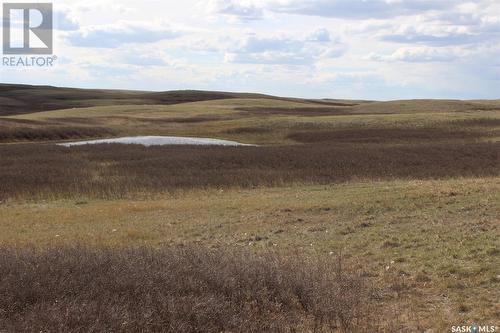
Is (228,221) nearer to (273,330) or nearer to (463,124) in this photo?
(273,330)

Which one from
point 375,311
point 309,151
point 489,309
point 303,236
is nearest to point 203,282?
point 375,311

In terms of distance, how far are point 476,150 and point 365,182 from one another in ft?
52.2

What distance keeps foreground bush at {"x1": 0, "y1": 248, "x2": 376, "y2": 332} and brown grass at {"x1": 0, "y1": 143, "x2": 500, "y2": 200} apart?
18.4 m

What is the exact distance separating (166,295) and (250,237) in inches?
301

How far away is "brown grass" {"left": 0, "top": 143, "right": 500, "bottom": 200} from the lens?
28906 millimetres

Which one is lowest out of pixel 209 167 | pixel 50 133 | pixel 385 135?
pixel 50 133

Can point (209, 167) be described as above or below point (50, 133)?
above

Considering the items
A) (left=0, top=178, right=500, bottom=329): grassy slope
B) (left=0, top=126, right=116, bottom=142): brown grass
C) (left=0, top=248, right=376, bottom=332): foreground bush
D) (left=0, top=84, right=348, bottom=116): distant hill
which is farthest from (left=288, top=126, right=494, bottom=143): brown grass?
(left=0, top=84, right=348, bottom=116): distant hill

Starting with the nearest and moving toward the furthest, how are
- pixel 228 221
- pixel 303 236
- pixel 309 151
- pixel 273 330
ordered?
1. pixel 273 330
2. pixel 303 236
3. pixel 228 221
4. pixel 309 151

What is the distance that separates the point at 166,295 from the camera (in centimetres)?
808

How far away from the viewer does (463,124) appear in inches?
2643

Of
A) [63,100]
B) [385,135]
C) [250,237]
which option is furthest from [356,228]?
[63,100]

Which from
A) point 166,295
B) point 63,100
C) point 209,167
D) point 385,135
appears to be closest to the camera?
point 166,295

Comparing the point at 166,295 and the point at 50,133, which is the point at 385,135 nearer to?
the point at 50,133
